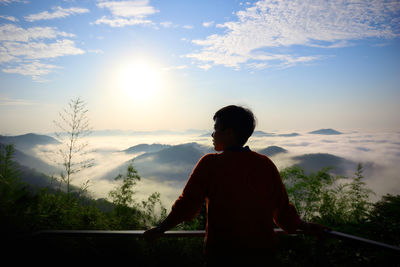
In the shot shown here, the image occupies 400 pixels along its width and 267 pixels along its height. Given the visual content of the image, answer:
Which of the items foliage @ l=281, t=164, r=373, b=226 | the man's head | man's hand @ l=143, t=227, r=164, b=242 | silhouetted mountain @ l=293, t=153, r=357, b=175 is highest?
the man's head

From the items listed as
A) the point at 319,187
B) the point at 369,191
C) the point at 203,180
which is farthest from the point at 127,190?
the point at 203,180

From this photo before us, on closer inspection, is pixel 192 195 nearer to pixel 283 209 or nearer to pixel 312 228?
pixel 283 209

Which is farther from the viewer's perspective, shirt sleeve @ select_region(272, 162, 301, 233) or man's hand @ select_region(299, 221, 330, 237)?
man's hand @ select_region(299, 221, 330, 237)

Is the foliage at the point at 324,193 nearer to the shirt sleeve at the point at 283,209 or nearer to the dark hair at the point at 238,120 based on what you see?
the shirt sleeve at the point at 283,209

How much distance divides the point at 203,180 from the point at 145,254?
257 centimetres

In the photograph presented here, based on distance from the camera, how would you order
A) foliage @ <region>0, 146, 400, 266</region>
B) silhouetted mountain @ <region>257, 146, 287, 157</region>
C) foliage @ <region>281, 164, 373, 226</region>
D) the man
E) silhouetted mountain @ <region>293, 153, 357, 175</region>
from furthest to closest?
silhouetted mountain @ <region>257, 146, 287, 157</region>, silhouetted mountain @ <region>293, 153, 357, 175</region>, foliage @ <region>281, 164, 373, 226</region>, foliage @ <region>0, 146, 400, 266</region>, the man

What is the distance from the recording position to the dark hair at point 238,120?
142 centimetres

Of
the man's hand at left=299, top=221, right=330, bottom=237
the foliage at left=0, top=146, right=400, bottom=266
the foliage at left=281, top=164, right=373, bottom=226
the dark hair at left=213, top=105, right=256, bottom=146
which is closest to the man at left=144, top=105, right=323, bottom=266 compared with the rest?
the dark hair at left=213, top=105, right=256, bottom=146

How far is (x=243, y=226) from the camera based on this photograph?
4.33 feet

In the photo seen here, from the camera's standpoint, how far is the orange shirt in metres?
1.32

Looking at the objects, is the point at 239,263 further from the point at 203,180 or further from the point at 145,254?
the point at 145,254

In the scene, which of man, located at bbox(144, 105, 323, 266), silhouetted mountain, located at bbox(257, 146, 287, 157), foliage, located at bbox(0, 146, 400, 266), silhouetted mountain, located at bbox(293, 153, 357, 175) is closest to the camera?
man, located at bbox(144, 105, 323, 266)

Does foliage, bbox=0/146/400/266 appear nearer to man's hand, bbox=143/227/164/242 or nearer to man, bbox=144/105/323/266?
man, bbox=144/105/323/266

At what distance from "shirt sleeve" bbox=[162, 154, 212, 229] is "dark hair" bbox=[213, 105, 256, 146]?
21cm
